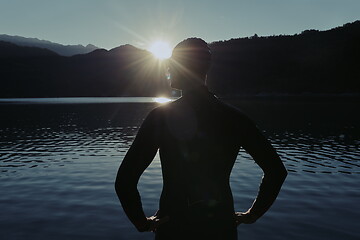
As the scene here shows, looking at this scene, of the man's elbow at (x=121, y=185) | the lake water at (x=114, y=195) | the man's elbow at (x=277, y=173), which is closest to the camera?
the man's elbow at (x=121, y=185)

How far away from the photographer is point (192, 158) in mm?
2348

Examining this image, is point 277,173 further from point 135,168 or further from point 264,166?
point 135,168

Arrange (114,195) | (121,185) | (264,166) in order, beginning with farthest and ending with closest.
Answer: (114,195)
(264,166)
(121,185)

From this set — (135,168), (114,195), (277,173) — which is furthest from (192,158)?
(114,195)

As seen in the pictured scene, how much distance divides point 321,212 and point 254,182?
220 inches

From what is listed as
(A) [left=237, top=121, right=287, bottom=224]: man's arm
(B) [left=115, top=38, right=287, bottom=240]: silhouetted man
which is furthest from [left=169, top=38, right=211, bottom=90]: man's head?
(A) [left=237, top=121, right=287, bottom=224]: man's arm

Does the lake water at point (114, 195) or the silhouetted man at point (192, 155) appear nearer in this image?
the silhouetted man at point (192, 155)

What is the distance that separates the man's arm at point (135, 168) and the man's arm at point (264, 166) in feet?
2.29

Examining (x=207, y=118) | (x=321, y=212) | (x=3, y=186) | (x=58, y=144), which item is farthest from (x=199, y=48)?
(x=58, y=144)

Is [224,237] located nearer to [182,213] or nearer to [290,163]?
[182,213]

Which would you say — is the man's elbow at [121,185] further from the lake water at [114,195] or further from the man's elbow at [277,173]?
the lake water at [114,195]

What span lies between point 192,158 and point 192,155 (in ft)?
0.07

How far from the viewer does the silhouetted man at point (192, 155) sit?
7.68 feet

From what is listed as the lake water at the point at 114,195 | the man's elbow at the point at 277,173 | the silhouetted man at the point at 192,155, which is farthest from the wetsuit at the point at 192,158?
the lake water at the point at 114,195
